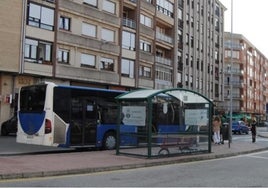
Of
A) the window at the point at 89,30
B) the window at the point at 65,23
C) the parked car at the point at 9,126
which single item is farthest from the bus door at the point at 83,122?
the window at the point at 89,30

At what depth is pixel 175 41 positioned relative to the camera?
59094mm

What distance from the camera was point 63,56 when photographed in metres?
39.2

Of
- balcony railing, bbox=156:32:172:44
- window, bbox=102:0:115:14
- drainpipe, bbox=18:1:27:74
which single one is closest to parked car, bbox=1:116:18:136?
drainpipe, bbox=18:1:27:74

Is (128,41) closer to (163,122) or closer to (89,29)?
(89,29)

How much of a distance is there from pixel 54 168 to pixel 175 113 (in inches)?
298

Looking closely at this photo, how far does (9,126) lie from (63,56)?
9230 mm

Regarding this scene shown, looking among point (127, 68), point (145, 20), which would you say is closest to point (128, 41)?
point (127, 68)

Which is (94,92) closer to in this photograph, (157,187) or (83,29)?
(157,187)

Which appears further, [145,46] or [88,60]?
[145,46]

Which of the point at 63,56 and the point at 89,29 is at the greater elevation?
the point at 89,29

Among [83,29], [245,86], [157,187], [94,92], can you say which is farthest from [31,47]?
[245,86]

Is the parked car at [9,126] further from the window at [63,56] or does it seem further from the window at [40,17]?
the window at [40,17]

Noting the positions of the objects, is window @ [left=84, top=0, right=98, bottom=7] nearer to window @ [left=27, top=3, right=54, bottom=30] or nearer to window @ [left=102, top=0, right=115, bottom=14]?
window @ [left=102, top=0, right=115, bottom=14]

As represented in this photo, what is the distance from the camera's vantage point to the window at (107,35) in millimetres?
44000
